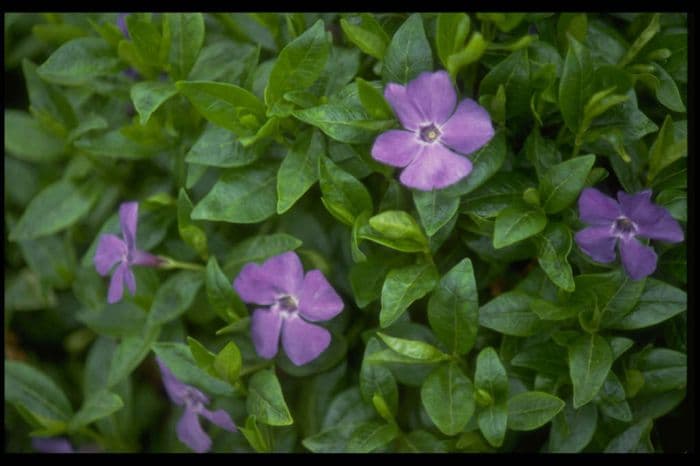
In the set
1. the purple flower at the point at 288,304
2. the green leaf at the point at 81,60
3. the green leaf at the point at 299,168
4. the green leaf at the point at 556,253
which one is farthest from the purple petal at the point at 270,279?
the green leaf at the point at 81,60

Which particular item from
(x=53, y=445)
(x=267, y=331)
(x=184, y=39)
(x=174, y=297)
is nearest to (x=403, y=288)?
(x=267, y=331)

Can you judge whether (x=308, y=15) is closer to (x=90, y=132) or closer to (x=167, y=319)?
(x=90, y=132)

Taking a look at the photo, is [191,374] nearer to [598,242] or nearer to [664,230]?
[598,242]

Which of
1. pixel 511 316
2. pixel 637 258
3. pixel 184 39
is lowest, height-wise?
pixel 511 316

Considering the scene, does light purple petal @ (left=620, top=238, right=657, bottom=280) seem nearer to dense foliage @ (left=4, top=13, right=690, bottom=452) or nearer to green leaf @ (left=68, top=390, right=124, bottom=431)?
dense foliage @ (left=4, top=13, right=690, bottom=452)

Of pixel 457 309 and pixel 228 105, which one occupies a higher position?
pixel 228 105

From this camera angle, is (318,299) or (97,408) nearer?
(318,299)

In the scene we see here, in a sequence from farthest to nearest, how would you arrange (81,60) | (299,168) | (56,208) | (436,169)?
1. (56,208)
2. (81,60)
3. (299,168)
4. (436,169)
